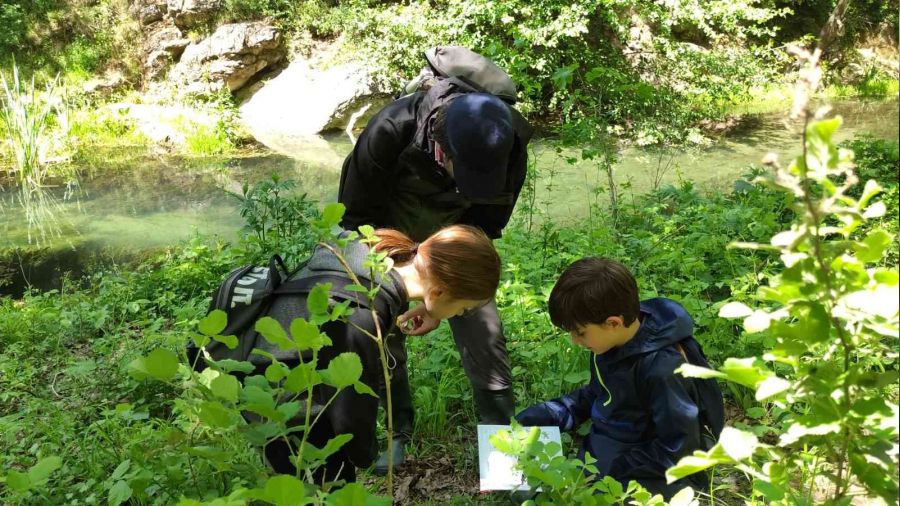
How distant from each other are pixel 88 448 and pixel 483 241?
5.71 feet

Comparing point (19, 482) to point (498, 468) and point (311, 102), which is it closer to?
point (498, 468)

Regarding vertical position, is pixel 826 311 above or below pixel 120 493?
above

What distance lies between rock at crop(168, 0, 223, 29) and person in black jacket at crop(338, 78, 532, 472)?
436 inches

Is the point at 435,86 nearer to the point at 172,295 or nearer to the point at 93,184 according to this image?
the point at 172,295

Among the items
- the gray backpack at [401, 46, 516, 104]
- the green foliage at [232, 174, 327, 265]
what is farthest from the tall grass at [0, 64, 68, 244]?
the gray backpack at [401, 46, 516, 104]

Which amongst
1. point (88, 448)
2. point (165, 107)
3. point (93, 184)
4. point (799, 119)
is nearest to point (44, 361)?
point (88, 448)

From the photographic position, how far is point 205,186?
7820 mm

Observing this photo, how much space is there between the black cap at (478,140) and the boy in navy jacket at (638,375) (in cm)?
36

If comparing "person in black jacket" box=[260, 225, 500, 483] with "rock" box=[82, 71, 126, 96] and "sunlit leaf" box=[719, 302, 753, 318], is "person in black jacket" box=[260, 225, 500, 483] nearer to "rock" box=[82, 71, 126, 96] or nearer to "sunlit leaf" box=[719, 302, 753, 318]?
"sunlit leaf" box=[719, 302, 753, 318]

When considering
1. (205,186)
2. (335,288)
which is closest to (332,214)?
(335,288)

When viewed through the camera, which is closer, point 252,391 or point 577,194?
point 252,391

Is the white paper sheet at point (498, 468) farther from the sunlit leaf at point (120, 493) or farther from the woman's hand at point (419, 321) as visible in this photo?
the sunlit leaf at point (120, 493)

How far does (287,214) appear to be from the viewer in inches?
170

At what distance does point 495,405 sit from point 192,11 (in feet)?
38.3
